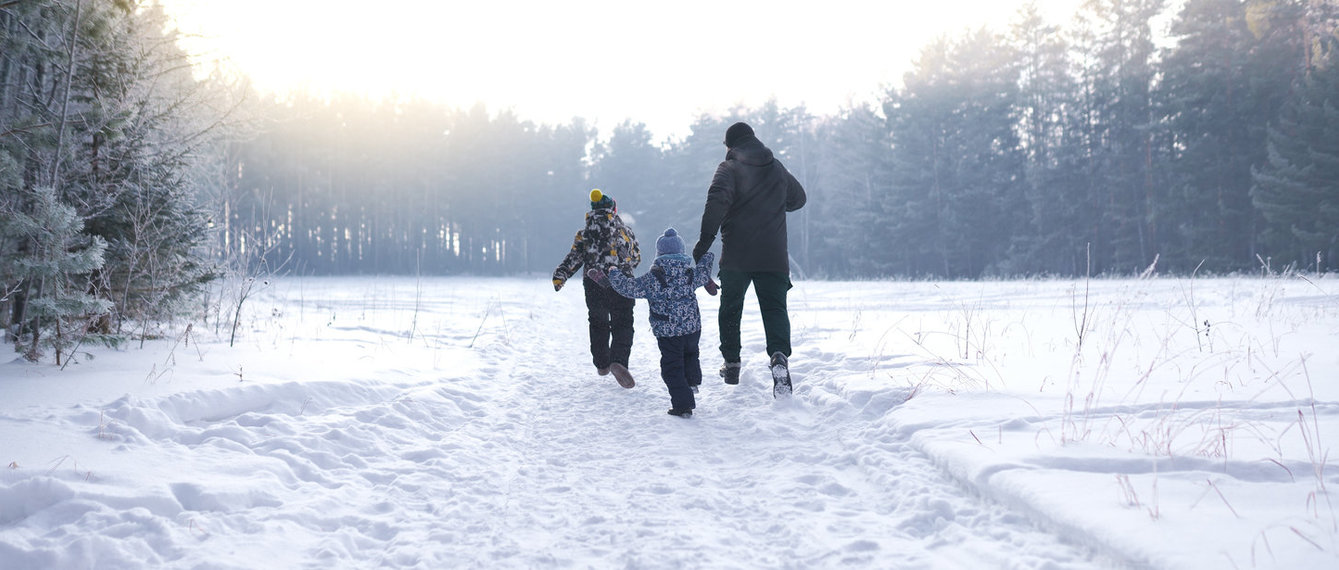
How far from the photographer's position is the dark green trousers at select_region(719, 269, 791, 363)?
507cm

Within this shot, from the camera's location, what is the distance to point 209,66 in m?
8.30

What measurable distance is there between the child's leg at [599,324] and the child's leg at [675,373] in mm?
1338

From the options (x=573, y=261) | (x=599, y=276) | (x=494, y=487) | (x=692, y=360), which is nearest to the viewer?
(x=494, y=487)

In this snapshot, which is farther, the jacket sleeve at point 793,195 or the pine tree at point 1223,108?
the pine tree at point 1223,108

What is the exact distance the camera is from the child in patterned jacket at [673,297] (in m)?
4.94

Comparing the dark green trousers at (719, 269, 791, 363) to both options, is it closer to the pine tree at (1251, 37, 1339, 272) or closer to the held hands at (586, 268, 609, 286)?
the held hands at (586, 268, 609, 286)

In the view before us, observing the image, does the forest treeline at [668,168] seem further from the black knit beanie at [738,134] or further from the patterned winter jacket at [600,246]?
the patterned winter jacket at [600,246]

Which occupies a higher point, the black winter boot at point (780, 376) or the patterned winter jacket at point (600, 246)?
the patterned winter jacket at point (600, 246)

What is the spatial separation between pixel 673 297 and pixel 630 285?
1.35ft

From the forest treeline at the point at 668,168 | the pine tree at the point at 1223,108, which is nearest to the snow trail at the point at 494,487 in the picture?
the forest treeline at the point at 668,168

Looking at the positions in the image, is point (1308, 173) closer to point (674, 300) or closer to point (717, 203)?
point (717, 203)

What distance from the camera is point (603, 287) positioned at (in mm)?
6121

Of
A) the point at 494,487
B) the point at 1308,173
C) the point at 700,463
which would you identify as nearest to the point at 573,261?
the point at 700,463

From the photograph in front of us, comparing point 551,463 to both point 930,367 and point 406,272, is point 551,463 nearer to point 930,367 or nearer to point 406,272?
point 930,367
